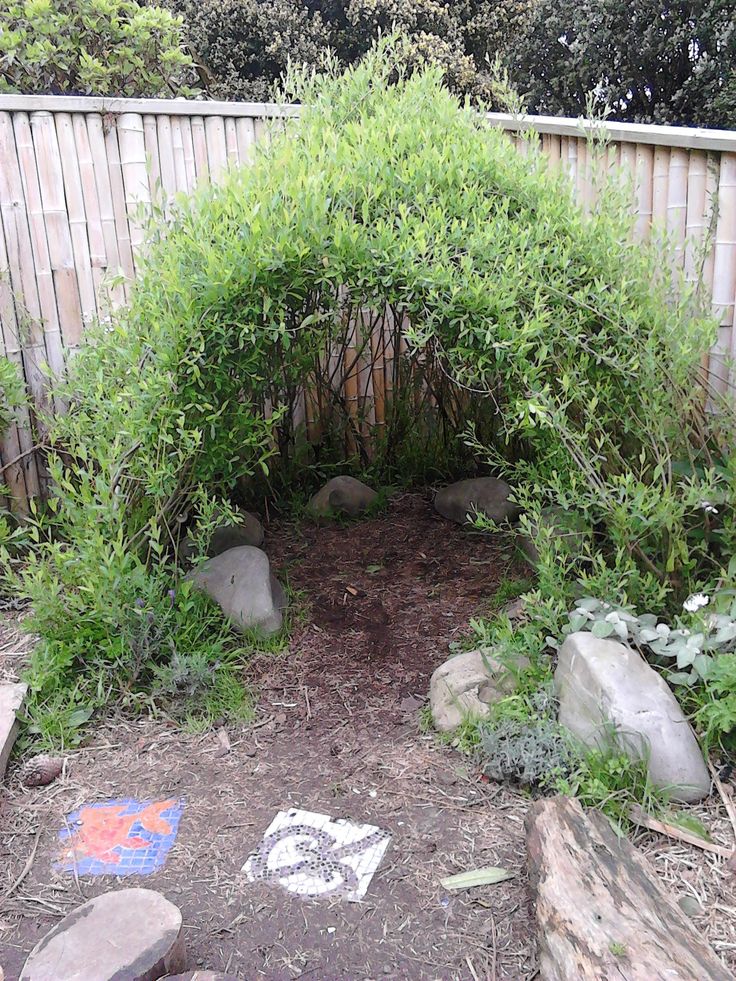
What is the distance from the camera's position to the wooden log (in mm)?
1955

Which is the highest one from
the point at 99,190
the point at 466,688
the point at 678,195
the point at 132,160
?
the point at 132,160

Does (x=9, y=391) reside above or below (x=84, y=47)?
below

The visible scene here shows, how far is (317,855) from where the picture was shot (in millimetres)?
2625

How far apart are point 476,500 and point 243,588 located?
1528mm

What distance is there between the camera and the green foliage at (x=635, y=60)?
915cm

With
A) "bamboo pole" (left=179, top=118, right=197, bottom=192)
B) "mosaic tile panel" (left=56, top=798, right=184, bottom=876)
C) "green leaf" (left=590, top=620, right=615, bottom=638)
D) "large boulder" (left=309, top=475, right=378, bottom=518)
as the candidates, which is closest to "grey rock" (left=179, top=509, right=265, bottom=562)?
"large boulder" (left=309, top=475, right=378, bottom=518)

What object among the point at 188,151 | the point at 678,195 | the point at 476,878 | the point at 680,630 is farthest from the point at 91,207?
the point at 476,878

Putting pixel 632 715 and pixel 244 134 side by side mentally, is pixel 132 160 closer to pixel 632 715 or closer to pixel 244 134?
pixel 244 134

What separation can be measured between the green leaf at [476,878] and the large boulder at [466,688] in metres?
0.63

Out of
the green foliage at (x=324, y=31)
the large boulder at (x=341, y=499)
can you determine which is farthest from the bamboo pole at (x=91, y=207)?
the green foliage at (x=324, y=31)

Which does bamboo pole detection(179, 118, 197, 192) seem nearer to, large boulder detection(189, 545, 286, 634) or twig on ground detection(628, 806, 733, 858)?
large boulder detection(189, 545, 286, 634)

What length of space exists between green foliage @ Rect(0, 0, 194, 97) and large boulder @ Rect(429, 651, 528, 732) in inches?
134

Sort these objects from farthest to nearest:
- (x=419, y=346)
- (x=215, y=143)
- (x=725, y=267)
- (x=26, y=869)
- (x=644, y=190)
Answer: (x=215, y=143)
(x=644, y=190)
(x=725, y=267)
(x=419, y=346)
(x=26, y=869)

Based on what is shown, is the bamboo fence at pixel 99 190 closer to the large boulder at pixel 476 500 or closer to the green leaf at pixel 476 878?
the large boulder at pixel 476 500
